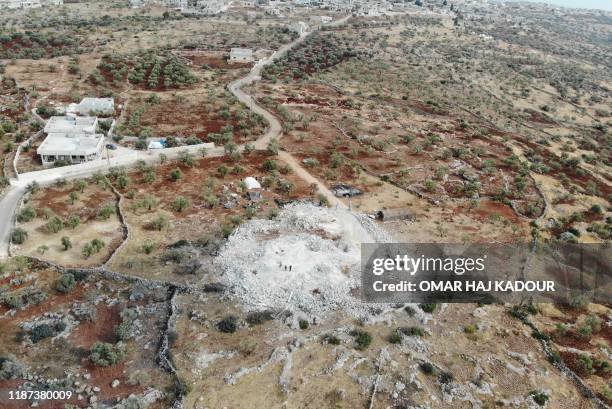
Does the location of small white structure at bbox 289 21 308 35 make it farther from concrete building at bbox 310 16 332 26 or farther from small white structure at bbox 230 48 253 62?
small white structure at bbox 230 48 253 62

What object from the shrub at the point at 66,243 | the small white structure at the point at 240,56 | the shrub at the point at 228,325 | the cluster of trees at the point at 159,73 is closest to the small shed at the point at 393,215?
the shrub at the point at 228,325

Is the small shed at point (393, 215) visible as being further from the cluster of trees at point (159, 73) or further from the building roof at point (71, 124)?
the cluster of trees at point (159, 73)

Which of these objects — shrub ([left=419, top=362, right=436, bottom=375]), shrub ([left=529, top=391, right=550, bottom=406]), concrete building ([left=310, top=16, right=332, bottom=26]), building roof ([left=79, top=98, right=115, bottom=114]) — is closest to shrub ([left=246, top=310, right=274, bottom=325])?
shrub ([left=419, top=362, right=436, bottom=375])

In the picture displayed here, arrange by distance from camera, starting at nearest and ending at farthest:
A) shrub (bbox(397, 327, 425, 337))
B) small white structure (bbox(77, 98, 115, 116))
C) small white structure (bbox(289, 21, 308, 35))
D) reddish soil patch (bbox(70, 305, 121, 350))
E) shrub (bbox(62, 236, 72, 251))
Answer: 1. reddish soil patch (bbox(70, 305, 121, 350))
2. shrub (bbox(397, 327, 425, 337))
3. shrub (bbox(62, 236, 72, 251))
4. small white structure (bbox(77, 98, 115, 116))
5. small white structure (bbox(289, 21, 308, 35))

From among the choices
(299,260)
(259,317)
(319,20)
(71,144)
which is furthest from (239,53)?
(259,317)

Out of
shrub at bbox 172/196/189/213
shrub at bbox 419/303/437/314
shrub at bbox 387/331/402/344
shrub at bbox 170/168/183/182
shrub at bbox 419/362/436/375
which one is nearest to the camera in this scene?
shrub at bbox 419/362/436/375

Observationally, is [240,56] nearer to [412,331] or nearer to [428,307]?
[428,307]

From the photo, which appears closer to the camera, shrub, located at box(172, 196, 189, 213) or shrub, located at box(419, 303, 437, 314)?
shrub, located at box(419, 303, 437, 314)
